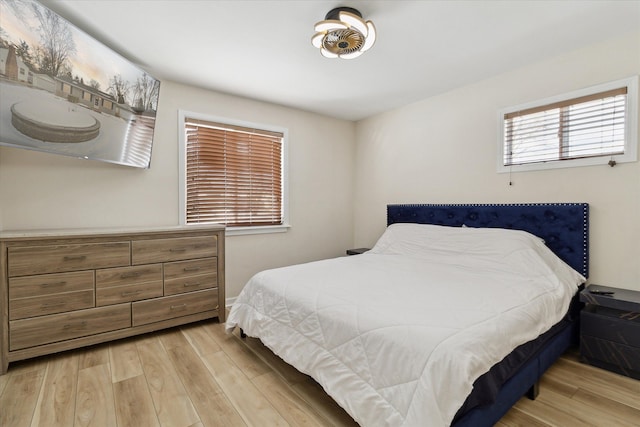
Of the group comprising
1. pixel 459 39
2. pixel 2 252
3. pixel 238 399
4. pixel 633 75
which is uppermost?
pixel 459 39

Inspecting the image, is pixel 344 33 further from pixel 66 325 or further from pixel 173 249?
pixel 66 325

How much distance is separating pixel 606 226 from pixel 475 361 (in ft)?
6.62

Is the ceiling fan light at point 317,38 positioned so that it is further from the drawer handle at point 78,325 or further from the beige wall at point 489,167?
the drawer handle at point 78,325

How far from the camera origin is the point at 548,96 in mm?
2506

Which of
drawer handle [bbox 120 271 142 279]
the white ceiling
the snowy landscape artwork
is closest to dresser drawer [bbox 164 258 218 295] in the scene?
drawer handle [bbox 120 271 142 279]

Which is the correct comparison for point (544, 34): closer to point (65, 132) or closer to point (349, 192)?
point (349, 192)

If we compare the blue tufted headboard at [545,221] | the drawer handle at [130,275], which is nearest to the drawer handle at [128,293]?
the drawer handle at [130,275]

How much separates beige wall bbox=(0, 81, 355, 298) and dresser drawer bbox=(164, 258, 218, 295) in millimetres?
551

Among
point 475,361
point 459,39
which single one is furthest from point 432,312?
point 459,39

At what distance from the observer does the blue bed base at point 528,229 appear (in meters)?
1.38

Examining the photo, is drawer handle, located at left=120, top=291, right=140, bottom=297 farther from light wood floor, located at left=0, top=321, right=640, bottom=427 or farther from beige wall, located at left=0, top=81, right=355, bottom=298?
beige wall, located at left=0, top=81, right=355, bottom=298

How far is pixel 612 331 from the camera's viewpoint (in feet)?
6.20

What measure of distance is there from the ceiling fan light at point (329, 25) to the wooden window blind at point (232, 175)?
5.83ft

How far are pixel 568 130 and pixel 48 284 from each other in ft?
13.8
